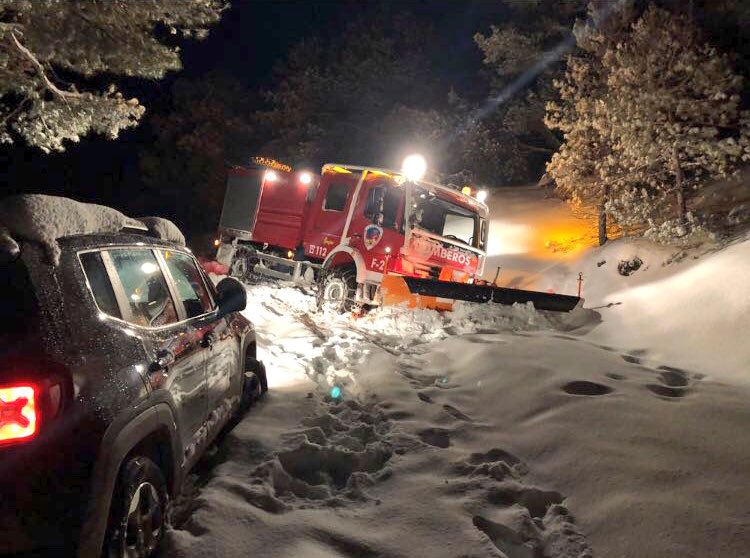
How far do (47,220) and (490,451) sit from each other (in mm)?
3345

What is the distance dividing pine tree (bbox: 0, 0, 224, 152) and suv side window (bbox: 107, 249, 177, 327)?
15.4 feet

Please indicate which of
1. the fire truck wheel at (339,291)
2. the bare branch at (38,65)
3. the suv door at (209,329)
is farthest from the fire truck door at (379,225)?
the suv door at (209,329)

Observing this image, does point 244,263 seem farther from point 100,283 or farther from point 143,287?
point 100,283

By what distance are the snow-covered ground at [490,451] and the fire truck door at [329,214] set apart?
3.23 metres

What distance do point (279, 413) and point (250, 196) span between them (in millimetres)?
9228

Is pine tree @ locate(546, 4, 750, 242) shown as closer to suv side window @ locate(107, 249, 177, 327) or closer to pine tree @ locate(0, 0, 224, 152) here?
pine tree @ locate(0, 0, 224, 152)

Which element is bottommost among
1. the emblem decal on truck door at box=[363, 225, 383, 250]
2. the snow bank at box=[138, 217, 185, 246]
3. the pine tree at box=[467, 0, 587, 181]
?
the snow bank at box=[138, 217, 185, 246]

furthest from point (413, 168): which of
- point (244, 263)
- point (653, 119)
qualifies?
point (653, 119)

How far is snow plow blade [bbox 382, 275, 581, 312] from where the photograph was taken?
943 centimetres

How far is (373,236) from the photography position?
10.1 meters

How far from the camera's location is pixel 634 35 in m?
12.5

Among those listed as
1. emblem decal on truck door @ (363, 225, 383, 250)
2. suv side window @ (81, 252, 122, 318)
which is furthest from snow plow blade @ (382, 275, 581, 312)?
suv side window @ (81, 252, 122, 318)

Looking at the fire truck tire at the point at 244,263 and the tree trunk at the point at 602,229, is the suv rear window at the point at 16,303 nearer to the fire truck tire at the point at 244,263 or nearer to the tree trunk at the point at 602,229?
the fire truck tire at the point at 244,263

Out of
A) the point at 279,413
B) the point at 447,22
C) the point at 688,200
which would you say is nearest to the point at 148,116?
the point at 447,22
